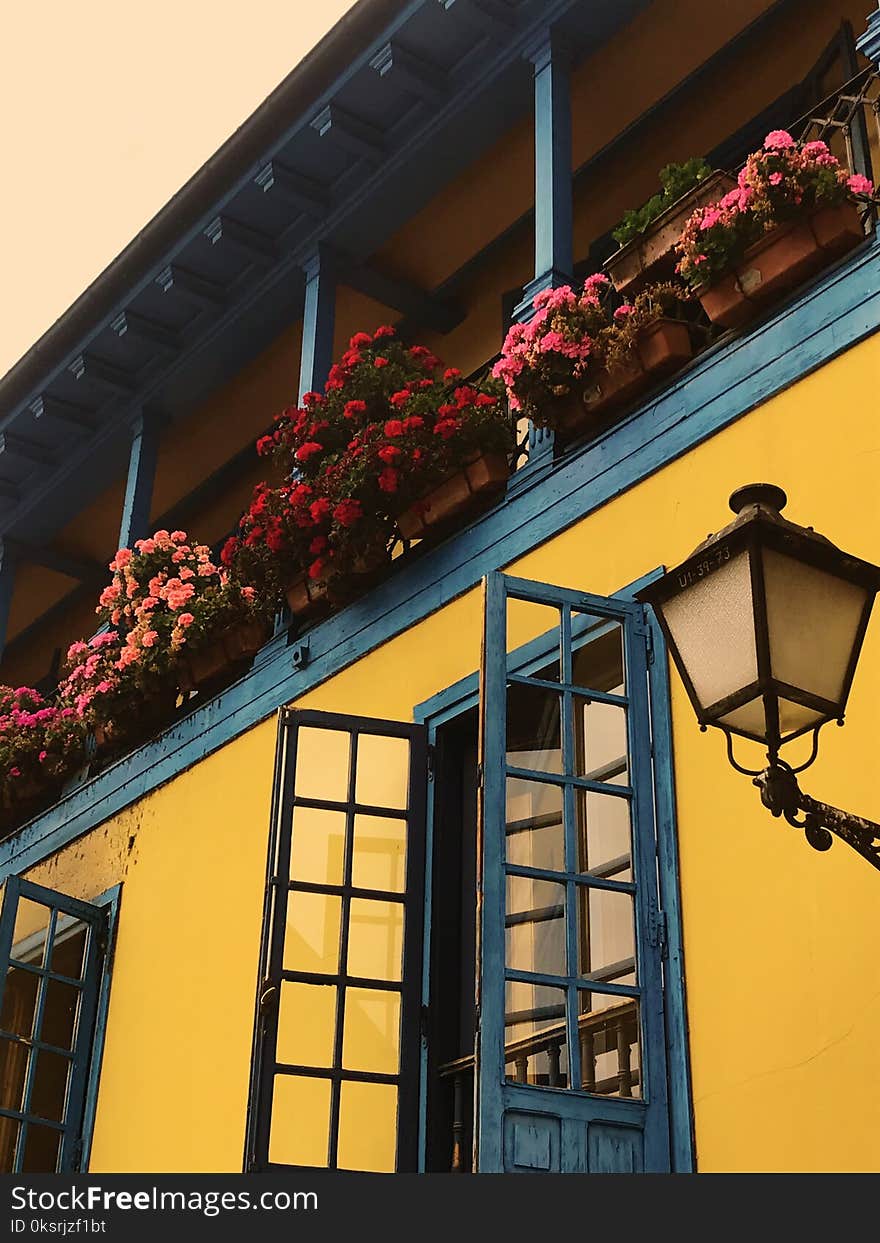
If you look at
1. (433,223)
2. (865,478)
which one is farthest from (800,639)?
(433,223)

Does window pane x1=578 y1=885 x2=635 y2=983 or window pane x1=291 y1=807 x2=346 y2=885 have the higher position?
window pane x1=291 y1=807 x2=346 y2=885

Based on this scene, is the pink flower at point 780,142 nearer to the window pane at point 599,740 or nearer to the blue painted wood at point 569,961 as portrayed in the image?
the blue painted wood at point 569,961

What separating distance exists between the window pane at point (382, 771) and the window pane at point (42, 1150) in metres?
2.57

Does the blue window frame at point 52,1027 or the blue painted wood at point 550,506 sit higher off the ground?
the blue painted wood at point 550,506

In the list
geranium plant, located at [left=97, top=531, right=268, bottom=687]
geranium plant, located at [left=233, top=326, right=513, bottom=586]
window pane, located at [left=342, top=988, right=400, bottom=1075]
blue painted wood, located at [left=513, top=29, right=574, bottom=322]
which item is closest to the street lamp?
window pane, located at [left=342, top=988, right=400, bottom=1075]

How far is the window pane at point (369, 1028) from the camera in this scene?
646 cm

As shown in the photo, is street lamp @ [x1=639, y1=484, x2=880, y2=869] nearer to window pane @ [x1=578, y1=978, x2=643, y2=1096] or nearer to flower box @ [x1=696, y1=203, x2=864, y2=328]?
window pane @ [x1=578, y1=978, x2=643, y2=1096]

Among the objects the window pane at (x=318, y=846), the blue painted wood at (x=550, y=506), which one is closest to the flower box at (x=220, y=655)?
the blue painted wood at (x=550, y=506)

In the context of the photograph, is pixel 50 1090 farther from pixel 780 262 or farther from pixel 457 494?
pixel 780 262

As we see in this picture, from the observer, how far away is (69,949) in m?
9.02

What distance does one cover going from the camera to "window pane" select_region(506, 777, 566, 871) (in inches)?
233

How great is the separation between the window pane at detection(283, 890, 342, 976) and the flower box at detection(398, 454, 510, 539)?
5.61 feet

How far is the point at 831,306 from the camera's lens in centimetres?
610

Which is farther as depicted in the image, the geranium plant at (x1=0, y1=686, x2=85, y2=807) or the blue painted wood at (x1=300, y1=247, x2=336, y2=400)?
the geranium plant at (x1=0, y1=686, x2=85, y2=807)
